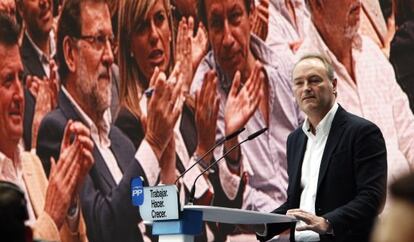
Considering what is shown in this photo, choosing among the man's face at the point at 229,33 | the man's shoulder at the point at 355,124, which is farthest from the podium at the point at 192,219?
the man's face at the point at 229,33

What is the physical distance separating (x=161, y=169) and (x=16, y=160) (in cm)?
127

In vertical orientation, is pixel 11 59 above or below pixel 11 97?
above

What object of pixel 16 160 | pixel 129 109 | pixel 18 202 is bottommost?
pixel 16 160

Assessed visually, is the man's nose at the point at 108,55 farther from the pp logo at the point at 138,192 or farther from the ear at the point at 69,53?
the pp logo at the point at 138,192

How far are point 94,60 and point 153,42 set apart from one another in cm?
55

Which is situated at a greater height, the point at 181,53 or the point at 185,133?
the point at 181,53

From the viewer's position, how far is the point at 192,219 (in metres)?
3.33

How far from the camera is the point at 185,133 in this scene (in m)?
5.98

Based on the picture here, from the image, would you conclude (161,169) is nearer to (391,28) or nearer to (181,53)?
(181,53)

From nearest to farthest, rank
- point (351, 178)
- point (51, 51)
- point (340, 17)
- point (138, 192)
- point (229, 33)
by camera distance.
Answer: point (138, 192) < point (351, 178) < point (340, 17) < point (229, 33) < point (51, 51)

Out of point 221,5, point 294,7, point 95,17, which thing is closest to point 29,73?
point 95,17

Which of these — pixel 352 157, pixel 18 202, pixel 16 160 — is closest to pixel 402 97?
pixel 352 157

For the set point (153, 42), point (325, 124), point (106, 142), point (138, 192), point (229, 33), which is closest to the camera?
point (138, 192)

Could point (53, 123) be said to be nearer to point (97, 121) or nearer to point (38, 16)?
point (97, 121)
